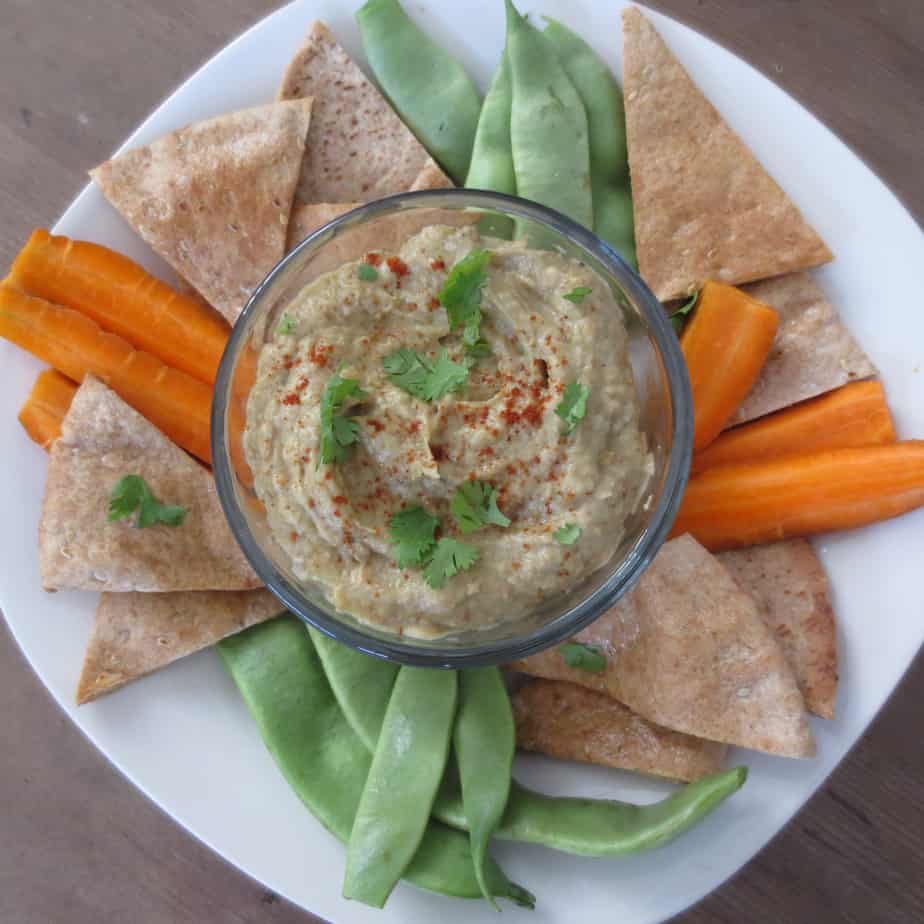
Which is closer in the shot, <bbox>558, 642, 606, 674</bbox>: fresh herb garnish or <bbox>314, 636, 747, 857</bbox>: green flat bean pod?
<bbox>314, 636, 747, 857</bbox>: green flat bean pod

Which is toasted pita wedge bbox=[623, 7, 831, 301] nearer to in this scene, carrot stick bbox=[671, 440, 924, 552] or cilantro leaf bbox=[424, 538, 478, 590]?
carrot stick bbox=[671, 440, 924, 552]

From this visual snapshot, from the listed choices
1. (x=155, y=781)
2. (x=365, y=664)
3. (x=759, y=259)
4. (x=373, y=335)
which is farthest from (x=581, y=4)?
(x=155, y=781)

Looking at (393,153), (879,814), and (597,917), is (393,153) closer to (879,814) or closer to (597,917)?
(597,917)

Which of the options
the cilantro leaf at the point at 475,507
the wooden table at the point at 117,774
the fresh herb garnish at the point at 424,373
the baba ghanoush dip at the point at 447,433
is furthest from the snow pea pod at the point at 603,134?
the cilantro leaf at the point at 475,507

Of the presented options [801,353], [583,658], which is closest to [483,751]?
[583,658]

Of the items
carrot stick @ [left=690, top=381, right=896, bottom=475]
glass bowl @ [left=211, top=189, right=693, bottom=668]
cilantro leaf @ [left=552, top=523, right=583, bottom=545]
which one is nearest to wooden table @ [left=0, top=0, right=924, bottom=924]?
carrot stick @ [left=690, top=381, right=896, bottom=475]
